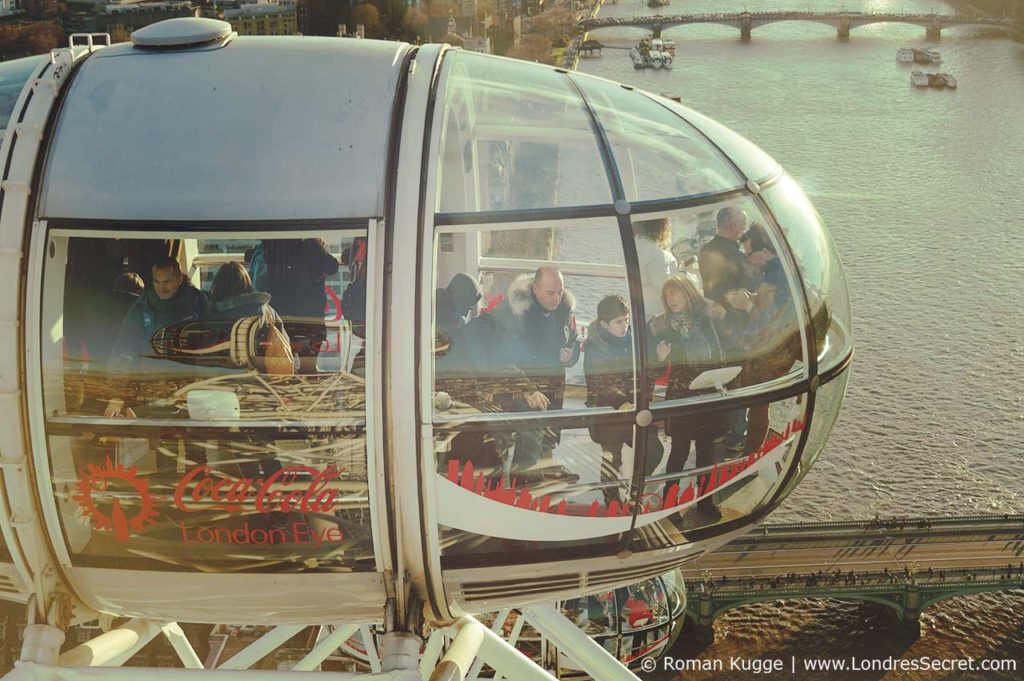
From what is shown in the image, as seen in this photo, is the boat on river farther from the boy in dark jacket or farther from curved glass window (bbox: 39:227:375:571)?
curved glass window (bbox: 39:227:375:571)

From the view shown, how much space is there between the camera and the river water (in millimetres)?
36781

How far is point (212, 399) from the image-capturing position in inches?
233

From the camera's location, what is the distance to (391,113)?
19.7 feet

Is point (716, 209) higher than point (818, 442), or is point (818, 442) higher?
point (716, 209)

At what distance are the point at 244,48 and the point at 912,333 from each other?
38381 millimetres

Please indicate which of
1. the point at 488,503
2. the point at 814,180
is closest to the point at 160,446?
the point at 488,503

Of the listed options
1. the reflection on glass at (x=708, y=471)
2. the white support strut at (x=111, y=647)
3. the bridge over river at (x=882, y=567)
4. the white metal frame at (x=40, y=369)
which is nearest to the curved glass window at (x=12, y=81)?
the white metal frame at (x=40, y=369)

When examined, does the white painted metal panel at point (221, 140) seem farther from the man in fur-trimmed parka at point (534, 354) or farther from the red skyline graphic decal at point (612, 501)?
the red skyline graphic decal at point (612, 501)

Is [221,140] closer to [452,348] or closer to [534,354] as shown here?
[452,348]

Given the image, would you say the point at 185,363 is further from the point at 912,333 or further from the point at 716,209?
the point at 912,333

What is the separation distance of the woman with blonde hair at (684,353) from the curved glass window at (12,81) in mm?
3337

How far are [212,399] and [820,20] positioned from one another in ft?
301

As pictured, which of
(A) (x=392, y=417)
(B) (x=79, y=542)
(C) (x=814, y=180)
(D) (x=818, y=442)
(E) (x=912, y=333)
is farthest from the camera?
(C) (x=814, y=180)

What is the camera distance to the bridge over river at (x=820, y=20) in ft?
297
